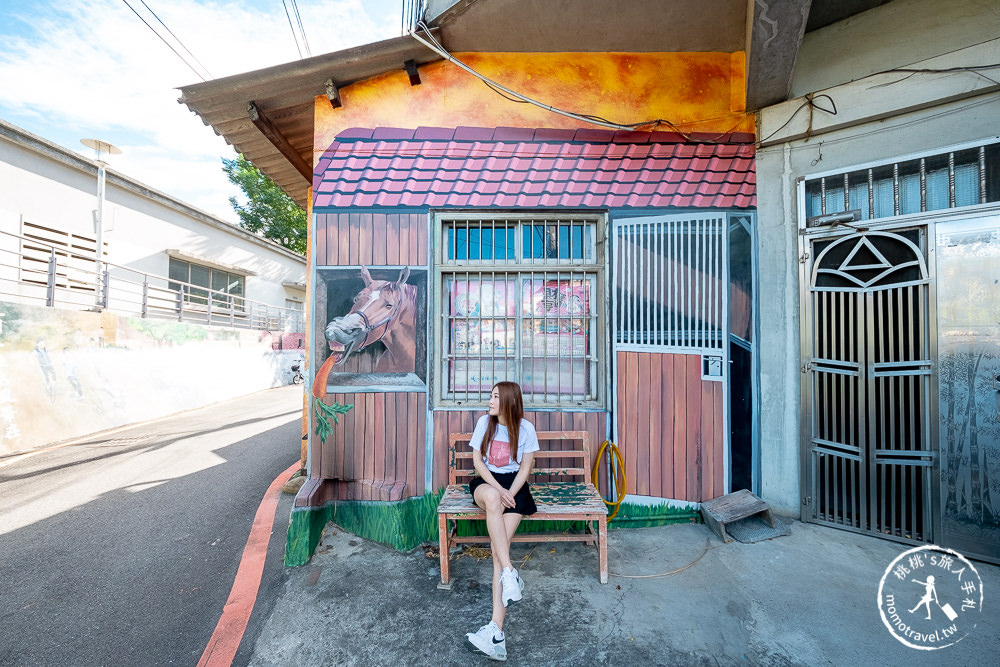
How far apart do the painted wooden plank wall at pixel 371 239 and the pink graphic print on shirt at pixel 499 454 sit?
1.78m

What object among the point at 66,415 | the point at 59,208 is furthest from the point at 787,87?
the point at 59,208

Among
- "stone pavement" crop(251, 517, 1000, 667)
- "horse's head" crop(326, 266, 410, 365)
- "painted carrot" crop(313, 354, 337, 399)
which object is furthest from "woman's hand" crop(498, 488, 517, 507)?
"painted carrot" crop(313, 354, 337, 399)

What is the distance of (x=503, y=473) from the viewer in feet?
9.70

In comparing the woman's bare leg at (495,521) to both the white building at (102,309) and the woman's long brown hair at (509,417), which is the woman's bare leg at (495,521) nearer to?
the woman's long brown hair at (509,417)

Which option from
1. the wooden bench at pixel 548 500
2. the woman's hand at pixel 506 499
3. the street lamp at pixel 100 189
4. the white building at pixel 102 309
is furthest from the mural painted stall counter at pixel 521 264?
the street lamp at pixel 100 189

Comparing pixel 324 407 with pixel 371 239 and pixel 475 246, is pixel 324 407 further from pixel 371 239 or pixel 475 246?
pixel 475 246

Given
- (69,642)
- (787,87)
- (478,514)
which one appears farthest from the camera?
(787,87)

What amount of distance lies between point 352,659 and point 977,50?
6056mm

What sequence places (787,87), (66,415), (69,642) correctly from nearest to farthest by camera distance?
(69,642) → (787,87) → (66,415)

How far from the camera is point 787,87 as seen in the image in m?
3.48

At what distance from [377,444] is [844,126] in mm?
5048

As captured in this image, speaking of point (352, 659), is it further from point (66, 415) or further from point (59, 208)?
point (59, 208)

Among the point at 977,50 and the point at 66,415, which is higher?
the point at 977,50

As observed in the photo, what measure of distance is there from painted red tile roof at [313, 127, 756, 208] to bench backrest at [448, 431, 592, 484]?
2.12m
